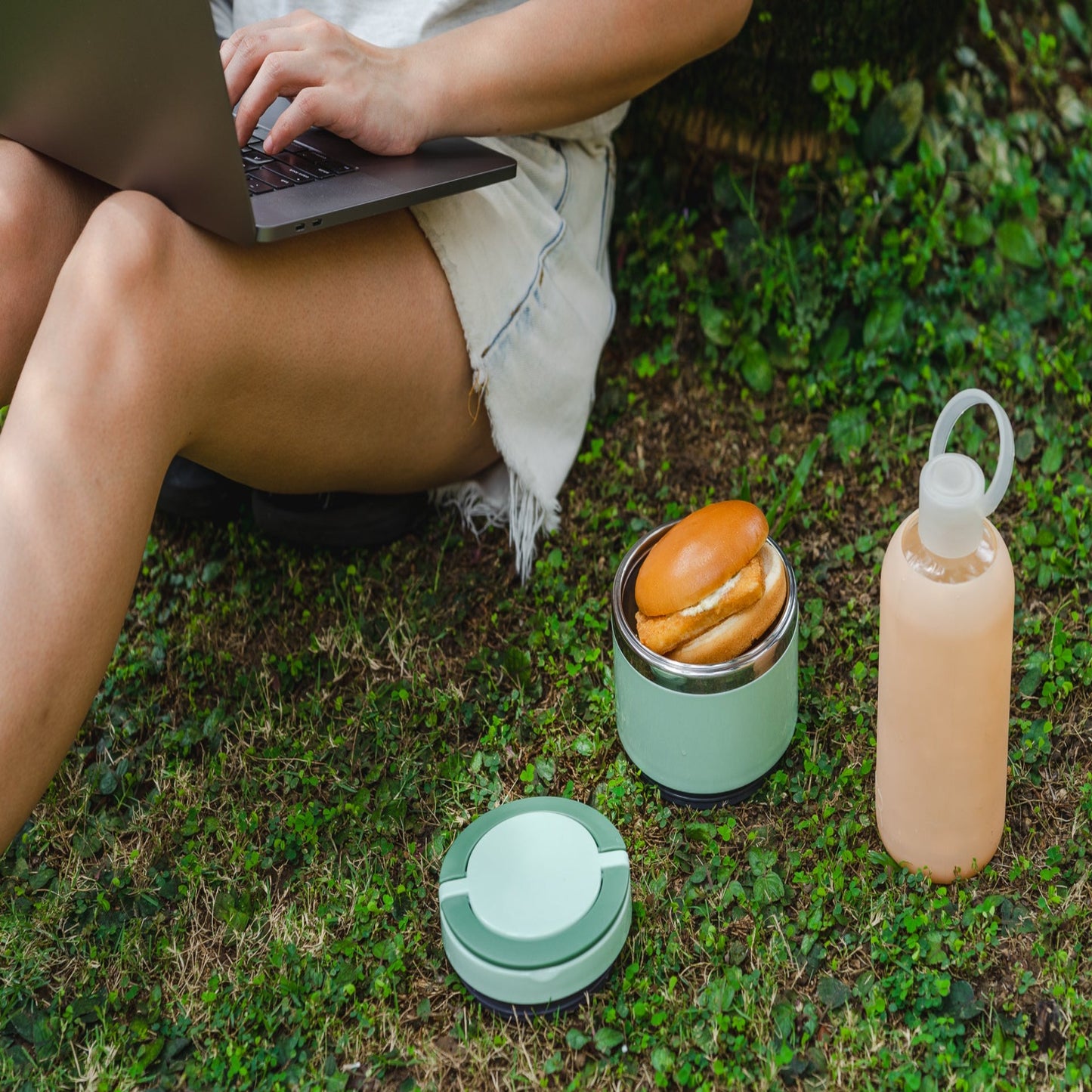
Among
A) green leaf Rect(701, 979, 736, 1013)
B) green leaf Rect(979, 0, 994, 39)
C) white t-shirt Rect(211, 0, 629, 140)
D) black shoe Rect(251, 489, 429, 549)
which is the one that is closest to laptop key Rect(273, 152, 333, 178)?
white t-shirt Rect(211, 0, 629, 140)

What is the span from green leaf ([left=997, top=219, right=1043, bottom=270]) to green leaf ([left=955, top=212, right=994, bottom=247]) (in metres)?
0.03

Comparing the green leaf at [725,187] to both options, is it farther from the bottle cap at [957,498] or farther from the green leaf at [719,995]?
the green leaf at [719,995]

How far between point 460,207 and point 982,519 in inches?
28.4

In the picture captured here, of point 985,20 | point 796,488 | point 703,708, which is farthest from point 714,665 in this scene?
point 985,20

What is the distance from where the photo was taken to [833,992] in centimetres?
129

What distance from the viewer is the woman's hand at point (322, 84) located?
1.30 meters

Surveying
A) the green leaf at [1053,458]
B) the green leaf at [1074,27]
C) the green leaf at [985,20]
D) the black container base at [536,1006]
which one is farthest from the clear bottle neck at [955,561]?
the green leaf at [1074,27]

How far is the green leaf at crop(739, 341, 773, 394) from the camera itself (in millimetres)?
1963

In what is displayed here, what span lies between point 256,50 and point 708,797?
0.99 meters

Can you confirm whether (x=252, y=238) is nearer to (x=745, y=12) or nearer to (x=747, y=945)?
(x=745, y=12)

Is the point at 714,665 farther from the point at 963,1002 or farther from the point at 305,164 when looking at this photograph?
the point at 305,164

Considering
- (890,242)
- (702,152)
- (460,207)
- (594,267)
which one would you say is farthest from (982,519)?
(702,152)

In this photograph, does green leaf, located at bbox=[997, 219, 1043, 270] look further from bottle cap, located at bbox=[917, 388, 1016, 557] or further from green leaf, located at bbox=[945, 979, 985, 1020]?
green leaf, located at bbox=[945, 979, 985, 1020]

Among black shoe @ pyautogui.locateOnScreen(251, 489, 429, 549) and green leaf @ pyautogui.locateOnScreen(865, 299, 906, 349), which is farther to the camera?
green leaf @ pyautogui.locateOnScreen(865, 299, 906, 349)
